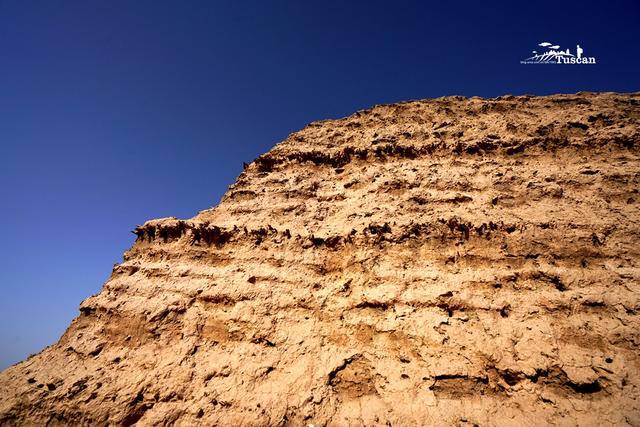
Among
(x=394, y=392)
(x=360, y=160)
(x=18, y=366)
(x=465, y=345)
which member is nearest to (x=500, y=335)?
(x=465, y=345)

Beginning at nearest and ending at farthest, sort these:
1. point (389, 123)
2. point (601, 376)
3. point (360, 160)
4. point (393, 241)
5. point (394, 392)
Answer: point (601, 376)
point (394, 392)
point (393, 241)
point (360, 160)
point (389, 123)

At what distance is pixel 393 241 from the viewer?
8469 millimetres

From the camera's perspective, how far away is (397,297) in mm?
7406

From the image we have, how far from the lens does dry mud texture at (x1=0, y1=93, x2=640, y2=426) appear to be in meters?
5.93

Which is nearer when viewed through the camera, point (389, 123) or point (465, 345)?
point (465, 345)

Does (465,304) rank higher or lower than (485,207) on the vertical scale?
lower

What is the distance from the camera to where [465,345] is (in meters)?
6.37

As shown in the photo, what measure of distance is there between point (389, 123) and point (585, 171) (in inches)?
250

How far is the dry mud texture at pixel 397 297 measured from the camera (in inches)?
233

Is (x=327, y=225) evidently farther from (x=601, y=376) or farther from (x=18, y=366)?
(x=18, y=366)

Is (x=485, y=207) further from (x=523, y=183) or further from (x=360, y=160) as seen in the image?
(x=360, y=160)

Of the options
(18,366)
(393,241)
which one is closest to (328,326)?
(393,241)

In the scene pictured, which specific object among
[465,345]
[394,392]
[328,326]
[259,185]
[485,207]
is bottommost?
[394,392]

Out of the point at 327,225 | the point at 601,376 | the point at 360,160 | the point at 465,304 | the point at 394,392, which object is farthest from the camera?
the point at 360,160
